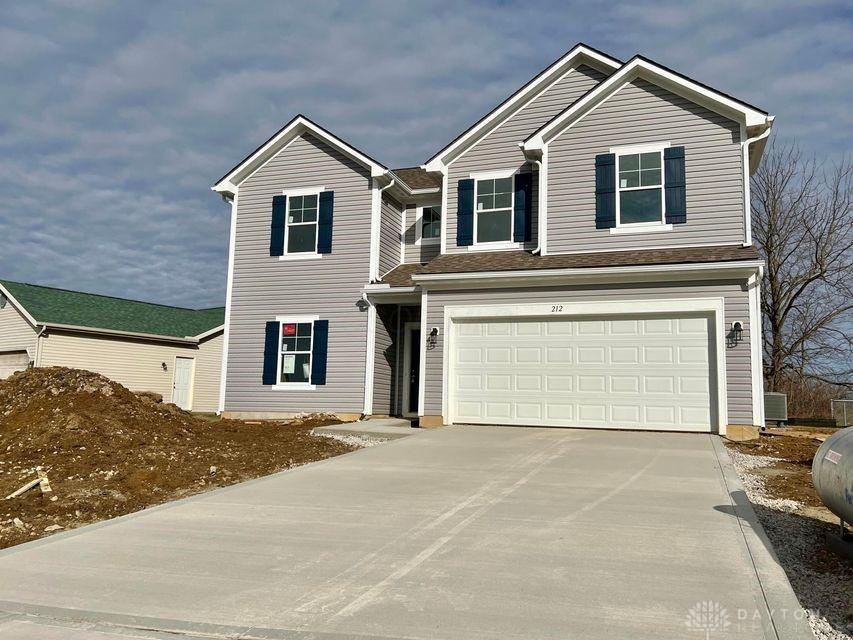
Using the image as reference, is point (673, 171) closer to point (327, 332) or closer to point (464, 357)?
point (464, 357)

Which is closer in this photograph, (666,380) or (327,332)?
(666,380)

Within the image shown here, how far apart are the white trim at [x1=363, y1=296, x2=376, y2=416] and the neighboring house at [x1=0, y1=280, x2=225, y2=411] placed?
36.1 feet

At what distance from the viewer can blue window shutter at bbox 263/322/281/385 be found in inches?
643

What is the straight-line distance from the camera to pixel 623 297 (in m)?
12.5

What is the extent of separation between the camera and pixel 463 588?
4266 mm

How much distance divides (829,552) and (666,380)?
6.73 meters

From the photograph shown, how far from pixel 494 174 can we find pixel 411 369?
5266mm

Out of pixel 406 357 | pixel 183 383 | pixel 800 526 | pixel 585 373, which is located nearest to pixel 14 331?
pixel 183 383

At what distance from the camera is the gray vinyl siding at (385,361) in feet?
52.4

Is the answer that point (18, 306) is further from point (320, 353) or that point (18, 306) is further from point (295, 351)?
point (320, 353)

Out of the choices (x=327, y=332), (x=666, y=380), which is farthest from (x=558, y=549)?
(x=327, y=332)

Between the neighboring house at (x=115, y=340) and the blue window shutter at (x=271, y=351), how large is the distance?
861 centimetres

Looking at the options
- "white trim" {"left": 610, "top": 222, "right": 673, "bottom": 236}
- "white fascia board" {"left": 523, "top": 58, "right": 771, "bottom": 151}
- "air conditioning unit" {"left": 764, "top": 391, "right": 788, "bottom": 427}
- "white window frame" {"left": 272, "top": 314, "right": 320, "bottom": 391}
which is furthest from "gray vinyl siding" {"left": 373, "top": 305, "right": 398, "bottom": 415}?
"air conditioning unit" {"left": 764, "top": 391, "right": 788, "bottom": 427}

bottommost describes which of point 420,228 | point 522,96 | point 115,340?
point 115,340
